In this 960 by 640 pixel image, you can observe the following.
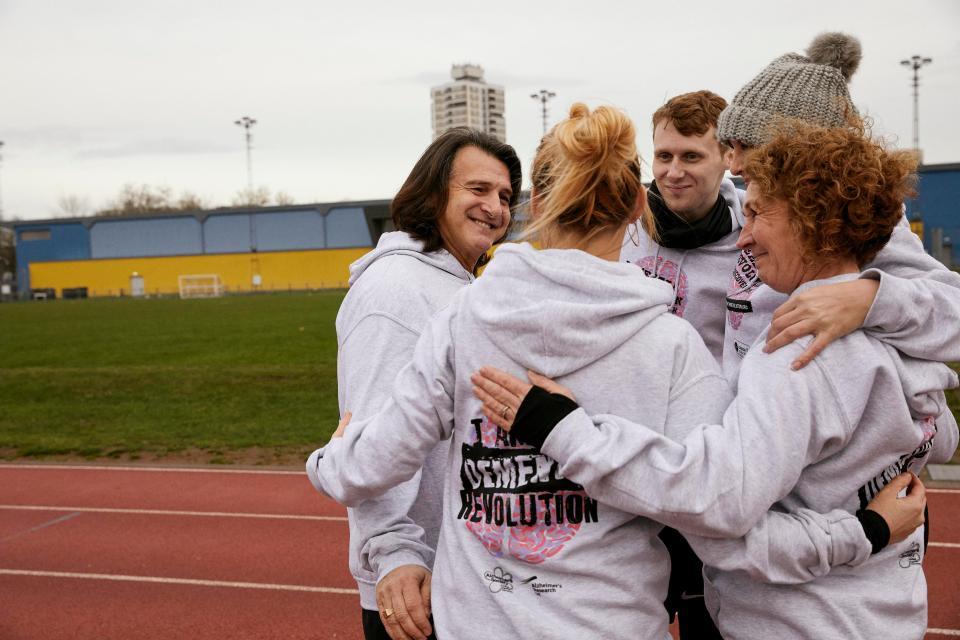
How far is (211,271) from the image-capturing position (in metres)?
62.6

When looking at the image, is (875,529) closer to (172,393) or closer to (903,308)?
(903,308)

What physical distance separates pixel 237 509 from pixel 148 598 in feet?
6.32

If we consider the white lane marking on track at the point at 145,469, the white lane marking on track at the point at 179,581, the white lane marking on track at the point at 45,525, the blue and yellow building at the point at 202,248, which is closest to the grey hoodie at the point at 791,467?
the white lane marking on track at the point at 179,581

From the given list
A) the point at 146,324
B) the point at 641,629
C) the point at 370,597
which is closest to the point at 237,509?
the point at 370,597

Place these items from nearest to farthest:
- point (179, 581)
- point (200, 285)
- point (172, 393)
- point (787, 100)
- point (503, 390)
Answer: point (503, 390)
point (787, 100)
point (179, 581)
point (172, 393)
point (200, 285)

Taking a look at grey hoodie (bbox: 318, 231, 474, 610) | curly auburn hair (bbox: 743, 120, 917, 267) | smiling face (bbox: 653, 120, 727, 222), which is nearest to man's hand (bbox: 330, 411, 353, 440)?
grey hoodie (bbox: 318, 231, 474, 610)

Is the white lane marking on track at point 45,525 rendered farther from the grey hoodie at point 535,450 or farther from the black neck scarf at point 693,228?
the grey hoodie at point 535,450

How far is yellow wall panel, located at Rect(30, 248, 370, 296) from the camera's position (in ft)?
201

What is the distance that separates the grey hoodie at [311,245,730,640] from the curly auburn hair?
0.30m

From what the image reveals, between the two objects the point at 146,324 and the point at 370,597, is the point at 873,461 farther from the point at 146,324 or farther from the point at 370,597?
the point at 146,324

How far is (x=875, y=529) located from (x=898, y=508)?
83mm

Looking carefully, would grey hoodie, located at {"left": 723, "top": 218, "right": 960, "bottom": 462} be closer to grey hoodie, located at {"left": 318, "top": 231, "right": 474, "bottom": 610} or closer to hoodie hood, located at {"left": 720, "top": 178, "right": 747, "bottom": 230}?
hoodie hood, located at {"left": 720, "top": 178, "right": 747, "bottom": 230}

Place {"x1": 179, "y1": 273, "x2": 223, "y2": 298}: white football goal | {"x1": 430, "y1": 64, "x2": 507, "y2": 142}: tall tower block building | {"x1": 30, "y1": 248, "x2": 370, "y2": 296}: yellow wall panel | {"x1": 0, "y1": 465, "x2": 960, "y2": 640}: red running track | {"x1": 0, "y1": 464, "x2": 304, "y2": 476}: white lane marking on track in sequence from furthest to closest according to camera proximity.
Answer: {"x1": 430, "y1": 64, "x2": 507, "y2": 142}: tall tower block building → {"x1": 30, "y1": 248, "x2": 370, "y2": 296}: yellow wall panel → {"x1": 179, "y1": 273, "x2": 223, "y2": 298}: white football goal → {"x1": 0, "y1": 464, "x2": 304, "y2": 476}: white lane marking on track → {"x1": 0, "y1": 465, "x2": 960, "y2": 640}: red running track

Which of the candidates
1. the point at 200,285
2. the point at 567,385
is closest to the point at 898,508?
the point at 567,385
